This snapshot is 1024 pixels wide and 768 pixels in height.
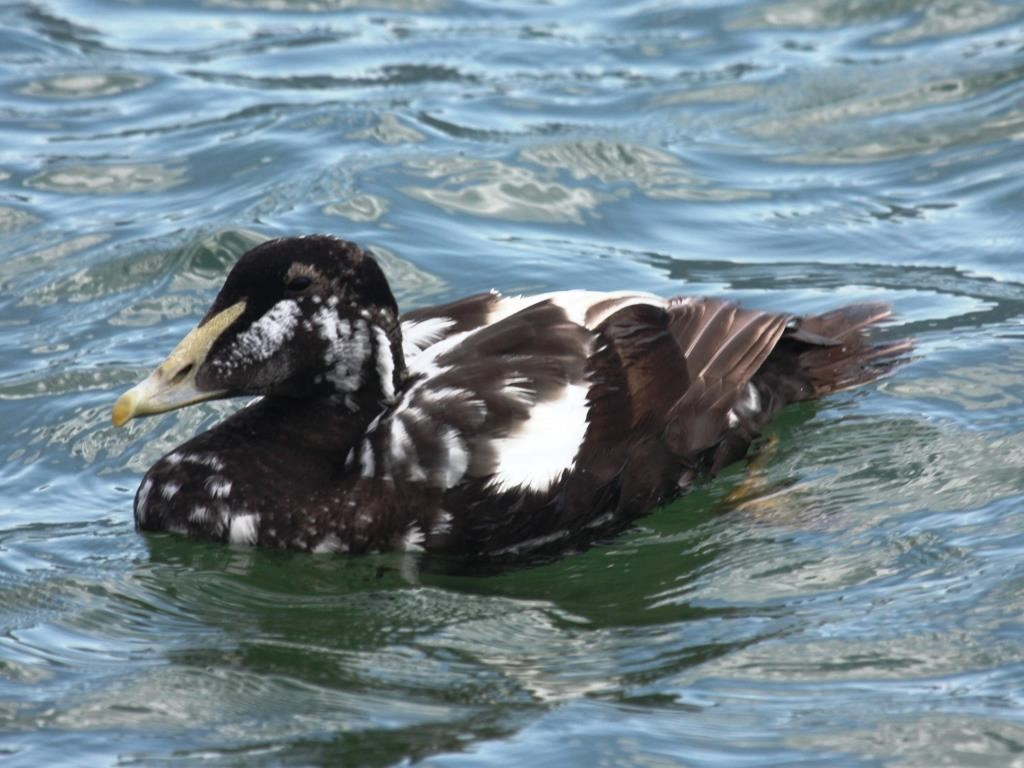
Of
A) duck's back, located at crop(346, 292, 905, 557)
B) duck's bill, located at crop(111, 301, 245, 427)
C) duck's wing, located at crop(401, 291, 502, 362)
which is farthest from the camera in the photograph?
duck's wing, located at crop(401, 291, 502, 362)

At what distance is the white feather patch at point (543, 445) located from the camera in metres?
6.19

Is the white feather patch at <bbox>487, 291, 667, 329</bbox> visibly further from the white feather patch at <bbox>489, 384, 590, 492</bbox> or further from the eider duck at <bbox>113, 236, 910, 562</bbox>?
the white feather patch at <bbox>489, 384, 590, 492</bbox>

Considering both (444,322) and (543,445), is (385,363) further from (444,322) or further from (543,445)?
(543,445)

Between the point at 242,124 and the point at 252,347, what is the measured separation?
5.38 metres

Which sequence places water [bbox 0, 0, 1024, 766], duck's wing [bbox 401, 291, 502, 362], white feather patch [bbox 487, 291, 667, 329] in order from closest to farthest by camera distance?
water [bbox 0, 0, 1024, 766], white feather patch [bbox 487, 291, 667, 329], duck's wing [bbox 401, 291, 502, 362]

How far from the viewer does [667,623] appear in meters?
5.80

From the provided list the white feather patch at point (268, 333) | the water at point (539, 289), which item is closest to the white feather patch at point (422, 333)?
the white feather patch at point (268, 333)

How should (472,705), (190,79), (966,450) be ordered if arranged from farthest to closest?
(190,79) < (966,450) < (472,705)

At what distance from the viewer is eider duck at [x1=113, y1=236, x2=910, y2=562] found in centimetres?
619

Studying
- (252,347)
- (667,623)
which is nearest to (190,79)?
(252,347)

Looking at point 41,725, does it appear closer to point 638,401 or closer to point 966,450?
point 638,401

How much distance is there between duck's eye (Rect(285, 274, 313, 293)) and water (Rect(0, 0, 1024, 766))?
38.4 inches

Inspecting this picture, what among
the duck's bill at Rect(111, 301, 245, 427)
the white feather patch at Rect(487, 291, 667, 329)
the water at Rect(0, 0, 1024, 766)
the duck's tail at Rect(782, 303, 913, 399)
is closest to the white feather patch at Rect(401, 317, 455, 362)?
the white feather patch at Rect(487, 291, 667, 329)

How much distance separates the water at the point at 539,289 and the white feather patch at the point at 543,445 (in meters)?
0.35
